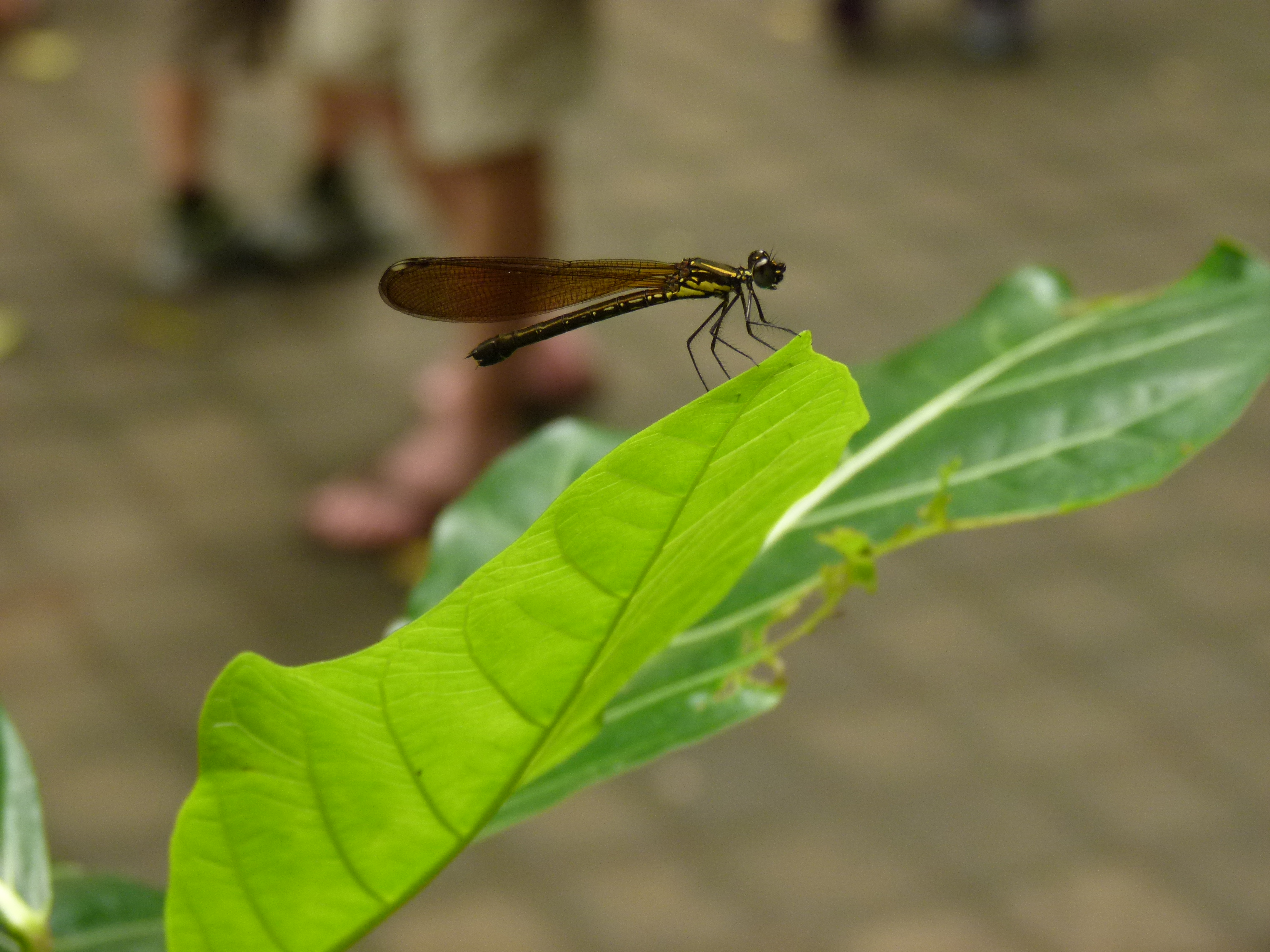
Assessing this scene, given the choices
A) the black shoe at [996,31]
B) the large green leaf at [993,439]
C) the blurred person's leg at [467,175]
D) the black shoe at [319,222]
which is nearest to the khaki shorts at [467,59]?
the blurred person's leg at [467,175]

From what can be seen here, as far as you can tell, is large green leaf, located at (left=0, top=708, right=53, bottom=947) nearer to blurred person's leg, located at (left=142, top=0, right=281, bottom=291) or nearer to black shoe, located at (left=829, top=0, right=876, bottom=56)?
blurred person's leg, located at (left=142, top=0, right=281, bottom=291)

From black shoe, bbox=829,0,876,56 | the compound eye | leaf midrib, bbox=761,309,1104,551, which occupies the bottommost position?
leaf midrib, bbox=761,309,1104,551

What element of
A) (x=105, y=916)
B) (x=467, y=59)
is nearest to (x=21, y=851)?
(x=105, y=916)

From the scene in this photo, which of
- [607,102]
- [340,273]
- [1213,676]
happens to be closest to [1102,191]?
[607,102]

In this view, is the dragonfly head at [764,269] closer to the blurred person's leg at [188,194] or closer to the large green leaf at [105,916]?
the large green leaf at [105,916]

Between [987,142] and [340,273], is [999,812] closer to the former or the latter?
[340,273]

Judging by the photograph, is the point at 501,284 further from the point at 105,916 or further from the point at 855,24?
the point at 855,24

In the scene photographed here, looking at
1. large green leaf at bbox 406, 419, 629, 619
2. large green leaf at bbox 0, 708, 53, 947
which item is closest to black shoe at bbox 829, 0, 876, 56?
large green leaf at bbox 406, 419, 629, 619
